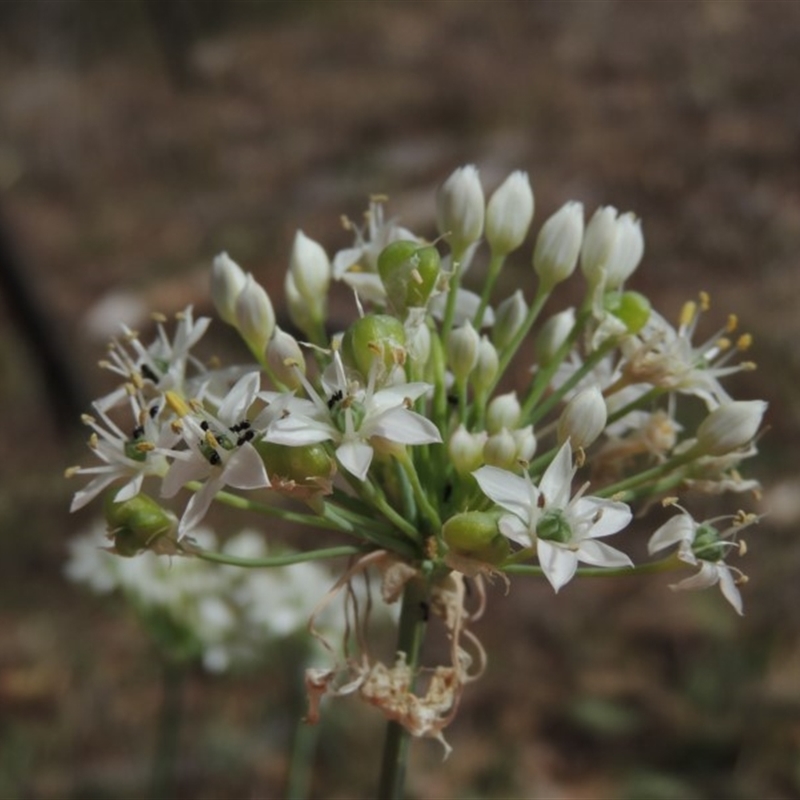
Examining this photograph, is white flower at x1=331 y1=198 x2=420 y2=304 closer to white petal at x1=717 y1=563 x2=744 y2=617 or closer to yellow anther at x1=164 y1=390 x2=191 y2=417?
yellow anther at x1=164 y1=390 x2=191 y2=417

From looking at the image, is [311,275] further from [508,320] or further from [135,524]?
[135,524]

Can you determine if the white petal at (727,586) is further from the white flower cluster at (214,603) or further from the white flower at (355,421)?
the white flower cluster at (214,603)

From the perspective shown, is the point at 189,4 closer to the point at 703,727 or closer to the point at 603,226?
the point at 703,727

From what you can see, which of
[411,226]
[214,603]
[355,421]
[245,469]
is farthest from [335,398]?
[411,226]

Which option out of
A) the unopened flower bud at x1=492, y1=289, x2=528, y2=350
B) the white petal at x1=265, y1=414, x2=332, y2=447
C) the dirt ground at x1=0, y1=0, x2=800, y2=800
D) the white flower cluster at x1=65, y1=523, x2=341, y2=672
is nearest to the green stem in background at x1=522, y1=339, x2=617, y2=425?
the unopened flower bud at x1=492, y1=289, x2=528, y2=350

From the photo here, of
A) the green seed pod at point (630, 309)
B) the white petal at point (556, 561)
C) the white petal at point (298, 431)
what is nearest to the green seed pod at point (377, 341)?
the white petal at point (298, 431)

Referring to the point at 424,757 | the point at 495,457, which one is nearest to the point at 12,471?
the point at 424,757

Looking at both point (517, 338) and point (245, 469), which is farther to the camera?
point (517, 338)
